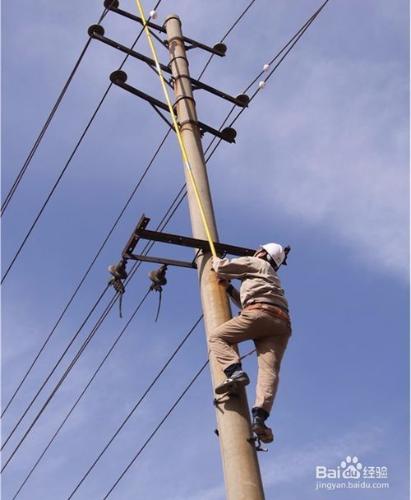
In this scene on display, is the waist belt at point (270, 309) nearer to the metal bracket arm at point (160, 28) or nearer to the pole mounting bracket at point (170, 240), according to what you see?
the pole mounting bracket at point (170, 240)

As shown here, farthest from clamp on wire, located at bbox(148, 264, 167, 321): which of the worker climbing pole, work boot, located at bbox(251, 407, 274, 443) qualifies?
work boot, located at bbox(251, 407, 274, 443)

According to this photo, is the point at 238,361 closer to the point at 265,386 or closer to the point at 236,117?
the point at 265,386

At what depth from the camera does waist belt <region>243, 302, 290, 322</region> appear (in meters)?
5.74

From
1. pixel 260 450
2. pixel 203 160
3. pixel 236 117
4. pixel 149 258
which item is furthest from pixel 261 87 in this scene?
pixel 260 450

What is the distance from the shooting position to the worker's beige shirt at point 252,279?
589 centimetres

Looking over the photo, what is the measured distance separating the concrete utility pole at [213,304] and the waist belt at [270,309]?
182mm

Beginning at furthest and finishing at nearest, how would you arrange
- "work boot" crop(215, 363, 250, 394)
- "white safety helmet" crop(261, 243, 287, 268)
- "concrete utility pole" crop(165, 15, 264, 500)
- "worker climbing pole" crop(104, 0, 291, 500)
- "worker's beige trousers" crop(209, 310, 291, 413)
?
"white safety helmet" crop(261, 243, 287, 268)
"worker's beige trousers" crop(209, 310, 291, 413)
"work boot" crop(215, 363, 250, 394)
"worker climbing pole" crop(104, 0, 291, 500)
"concrete utility pole" crop(165, 15, 264, 500)

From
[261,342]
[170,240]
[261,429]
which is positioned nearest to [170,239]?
[170,240]

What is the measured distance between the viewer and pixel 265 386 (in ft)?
17.6

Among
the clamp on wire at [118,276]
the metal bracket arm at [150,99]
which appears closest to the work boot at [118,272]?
the clamp on wire at [118,276]

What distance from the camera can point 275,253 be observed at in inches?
253

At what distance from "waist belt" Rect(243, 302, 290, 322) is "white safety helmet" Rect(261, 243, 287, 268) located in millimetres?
671

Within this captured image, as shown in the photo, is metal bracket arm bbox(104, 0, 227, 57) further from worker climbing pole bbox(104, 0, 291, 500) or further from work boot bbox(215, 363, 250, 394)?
work boot bbox(215, 363, 250, 394)

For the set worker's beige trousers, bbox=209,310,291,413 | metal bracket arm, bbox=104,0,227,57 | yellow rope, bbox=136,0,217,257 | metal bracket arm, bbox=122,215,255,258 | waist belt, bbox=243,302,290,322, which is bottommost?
worker's beige trousers, bbox=209,310,291,413
